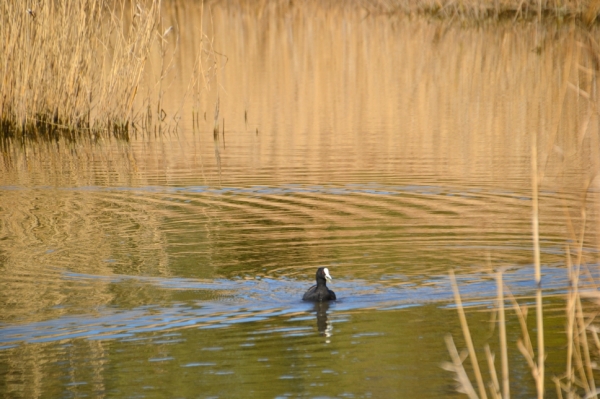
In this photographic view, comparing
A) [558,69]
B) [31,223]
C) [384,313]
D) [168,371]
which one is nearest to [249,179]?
[31,223]

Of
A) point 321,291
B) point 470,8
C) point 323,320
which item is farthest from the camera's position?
point 470,8

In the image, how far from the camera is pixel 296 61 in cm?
2488

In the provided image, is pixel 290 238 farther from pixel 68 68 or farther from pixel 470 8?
pixel 470 8

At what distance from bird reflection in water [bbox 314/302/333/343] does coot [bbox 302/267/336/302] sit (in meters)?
0.05

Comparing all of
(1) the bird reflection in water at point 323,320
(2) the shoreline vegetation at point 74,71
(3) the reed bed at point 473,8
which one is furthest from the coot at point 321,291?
(3) the reed bed at point 473,8

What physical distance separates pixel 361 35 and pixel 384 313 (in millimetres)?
22521

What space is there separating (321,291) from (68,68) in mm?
10365

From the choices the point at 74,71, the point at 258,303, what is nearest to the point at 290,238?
the point at 258,303

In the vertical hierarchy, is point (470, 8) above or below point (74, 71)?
above

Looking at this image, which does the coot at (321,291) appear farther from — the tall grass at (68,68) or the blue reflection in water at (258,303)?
the tall grass at (68,68)

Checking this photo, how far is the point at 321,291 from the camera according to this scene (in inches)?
304

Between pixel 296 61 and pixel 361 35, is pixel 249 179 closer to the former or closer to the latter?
pixel 296 61

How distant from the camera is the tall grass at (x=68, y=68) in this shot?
16.2 metres

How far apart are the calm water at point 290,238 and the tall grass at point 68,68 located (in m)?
0.75
